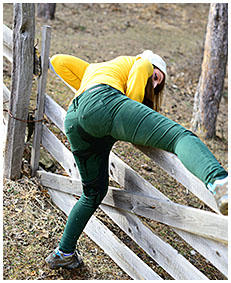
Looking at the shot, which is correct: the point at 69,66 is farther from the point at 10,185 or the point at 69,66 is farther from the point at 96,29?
the point at 96,29

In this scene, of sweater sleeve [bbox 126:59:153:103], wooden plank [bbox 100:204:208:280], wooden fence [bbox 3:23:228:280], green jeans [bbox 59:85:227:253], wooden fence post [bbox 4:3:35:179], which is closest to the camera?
green jeans [bbox 59:85:227:253]

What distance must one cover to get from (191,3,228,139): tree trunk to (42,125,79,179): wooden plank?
3.49 metres

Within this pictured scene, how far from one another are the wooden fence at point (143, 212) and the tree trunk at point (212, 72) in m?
3.52

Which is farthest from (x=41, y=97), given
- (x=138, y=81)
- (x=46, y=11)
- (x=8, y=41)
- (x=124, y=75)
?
(x=46, y=11)

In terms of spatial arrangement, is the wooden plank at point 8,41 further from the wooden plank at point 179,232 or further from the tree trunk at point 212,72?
the tree trunk at point 212,72

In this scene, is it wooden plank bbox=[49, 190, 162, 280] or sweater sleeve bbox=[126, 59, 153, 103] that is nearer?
sweater sleeve bbox=[126, 59, 153, 103]

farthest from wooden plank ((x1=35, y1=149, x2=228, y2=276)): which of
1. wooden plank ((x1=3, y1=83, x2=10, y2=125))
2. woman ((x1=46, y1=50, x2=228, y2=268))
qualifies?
wooden plank ((x1=3, y1=83, x2=10, y2=125))

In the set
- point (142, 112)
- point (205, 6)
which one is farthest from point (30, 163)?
point (205, 6)

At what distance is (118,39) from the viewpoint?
942cm

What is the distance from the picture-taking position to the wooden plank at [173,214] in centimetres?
232

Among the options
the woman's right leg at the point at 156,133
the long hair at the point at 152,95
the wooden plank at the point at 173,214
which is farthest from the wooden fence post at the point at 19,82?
the woman's right leg at the point at 156,133

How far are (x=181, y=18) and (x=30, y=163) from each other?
9.19 m

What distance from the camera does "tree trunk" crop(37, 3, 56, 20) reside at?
30.4ft

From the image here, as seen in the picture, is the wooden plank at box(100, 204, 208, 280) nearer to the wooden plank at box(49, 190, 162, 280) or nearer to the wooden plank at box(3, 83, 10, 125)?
the wooden plank at box(49, 190, 162, 280)
